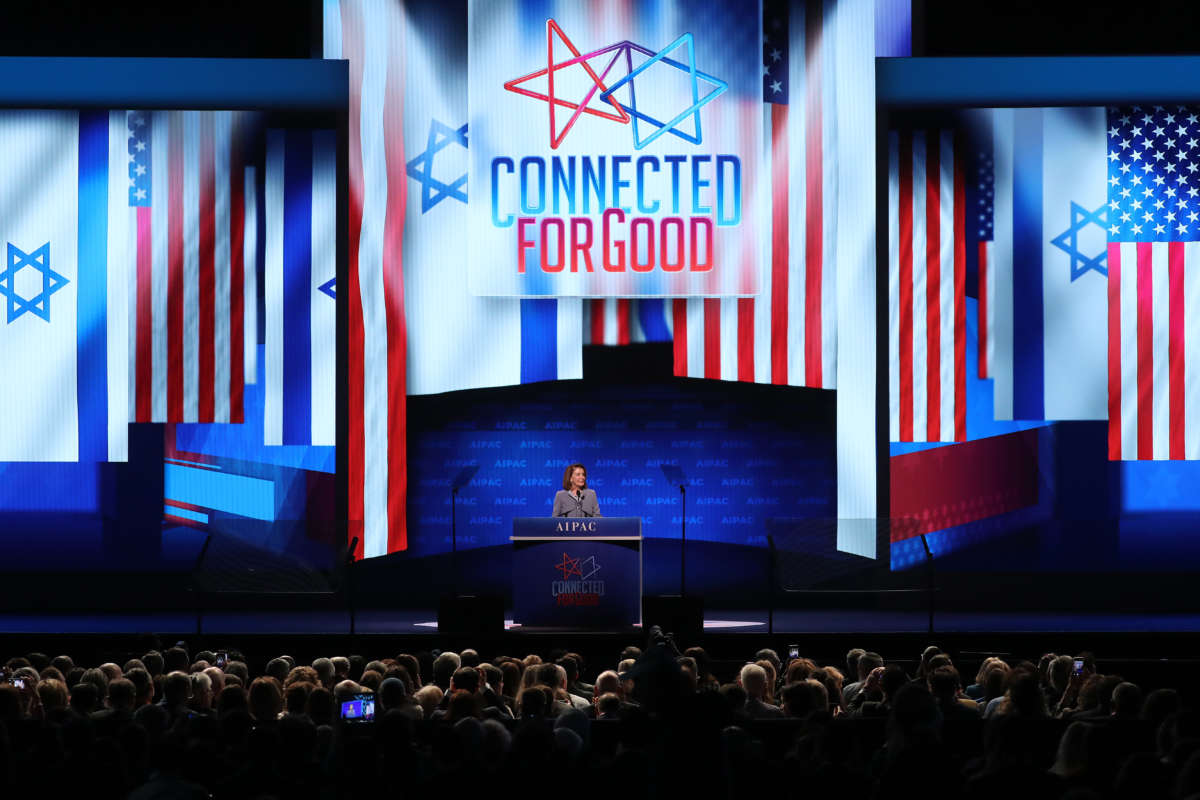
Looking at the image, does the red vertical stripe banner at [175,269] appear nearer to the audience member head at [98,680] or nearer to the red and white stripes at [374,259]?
the red and white stripes at [374,259]

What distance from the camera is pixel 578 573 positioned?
9430 mm

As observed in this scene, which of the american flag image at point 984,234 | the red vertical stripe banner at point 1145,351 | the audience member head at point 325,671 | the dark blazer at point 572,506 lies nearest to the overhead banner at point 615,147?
the american flag image at point 984,234

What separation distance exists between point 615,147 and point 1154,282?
193 inches

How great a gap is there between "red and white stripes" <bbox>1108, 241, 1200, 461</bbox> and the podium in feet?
17.3

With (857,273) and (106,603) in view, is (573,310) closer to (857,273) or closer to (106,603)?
(857,273)

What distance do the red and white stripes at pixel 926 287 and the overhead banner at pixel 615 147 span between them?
4.45 ft

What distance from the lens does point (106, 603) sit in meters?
12.5

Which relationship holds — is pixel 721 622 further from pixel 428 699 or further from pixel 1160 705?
pixel 1160 705

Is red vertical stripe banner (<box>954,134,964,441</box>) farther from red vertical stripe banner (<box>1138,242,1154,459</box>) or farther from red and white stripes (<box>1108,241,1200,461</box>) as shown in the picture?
red vertical stripe banner (<box>1138,242,1154,459</box>)

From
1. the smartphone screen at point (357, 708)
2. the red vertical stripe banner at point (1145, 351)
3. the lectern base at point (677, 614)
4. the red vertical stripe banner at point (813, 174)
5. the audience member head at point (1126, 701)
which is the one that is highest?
the red vertical stripe banner at point (813, 174)

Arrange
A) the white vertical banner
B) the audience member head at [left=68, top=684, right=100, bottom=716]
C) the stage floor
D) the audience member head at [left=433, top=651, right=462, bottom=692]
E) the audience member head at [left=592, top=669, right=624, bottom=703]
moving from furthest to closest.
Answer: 1. the white vertical banner
2. the stage floor
3. the audience member head at [left=433, top=651, right=462, bottom=692]
4. the audience member head at [left=592, top=669, right=624, bottom=703]
5. the audience member head at [left=68, top=684, right=100, bottom=716]

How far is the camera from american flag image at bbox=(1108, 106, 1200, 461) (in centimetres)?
1211

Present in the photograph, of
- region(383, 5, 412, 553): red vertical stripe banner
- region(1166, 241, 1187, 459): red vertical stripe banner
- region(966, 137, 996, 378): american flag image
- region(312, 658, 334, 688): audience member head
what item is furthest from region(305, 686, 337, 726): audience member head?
region(1166, 241, 1187, 459): red vertical stripe banner

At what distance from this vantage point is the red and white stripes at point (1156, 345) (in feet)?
39.7
